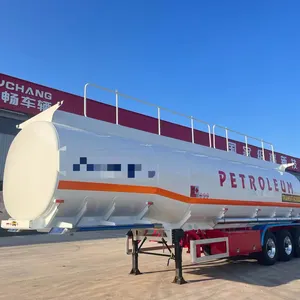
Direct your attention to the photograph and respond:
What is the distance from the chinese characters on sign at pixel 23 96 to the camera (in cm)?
1955

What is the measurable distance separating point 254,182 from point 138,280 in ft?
15.0

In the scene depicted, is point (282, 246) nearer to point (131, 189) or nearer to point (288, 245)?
point (288, 245)

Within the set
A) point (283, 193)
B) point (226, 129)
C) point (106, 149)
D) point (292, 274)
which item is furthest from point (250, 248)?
point (106, 149)

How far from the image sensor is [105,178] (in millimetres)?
6680

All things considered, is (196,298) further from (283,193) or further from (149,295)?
(283,193)

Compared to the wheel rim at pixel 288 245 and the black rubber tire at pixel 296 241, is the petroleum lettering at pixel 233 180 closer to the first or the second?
the wheel rim at pixel 288 245

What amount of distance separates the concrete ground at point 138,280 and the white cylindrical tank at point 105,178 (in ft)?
4.75

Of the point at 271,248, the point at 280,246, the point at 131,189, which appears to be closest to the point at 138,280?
the point at 131,189

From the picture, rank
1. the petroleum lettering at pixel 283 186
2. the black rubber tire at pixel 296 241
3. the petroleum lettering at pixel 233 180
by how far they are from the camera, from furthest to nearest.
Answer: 1. the black rubber tire at pixel 296 241
2. the petroleum lettering at pixel 283 186
3. the petroleum lettering at pixel 233 180

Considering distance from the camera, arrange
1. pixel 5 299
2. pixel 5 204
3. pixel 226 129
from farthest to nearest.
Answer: pixel 226 129 → pixel 5 204 → pixel 5 299

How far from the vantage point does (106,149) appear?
689cm

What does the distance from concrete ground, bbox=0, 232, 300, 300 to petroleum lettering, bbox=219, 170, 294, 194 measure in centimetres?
236

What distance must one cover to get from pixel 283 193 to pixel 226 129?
3117 millimetres

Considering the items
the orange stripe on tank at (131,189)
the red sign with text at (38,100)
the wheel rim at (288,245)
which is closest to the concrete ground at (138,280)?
the wheel rim at (288,245)
